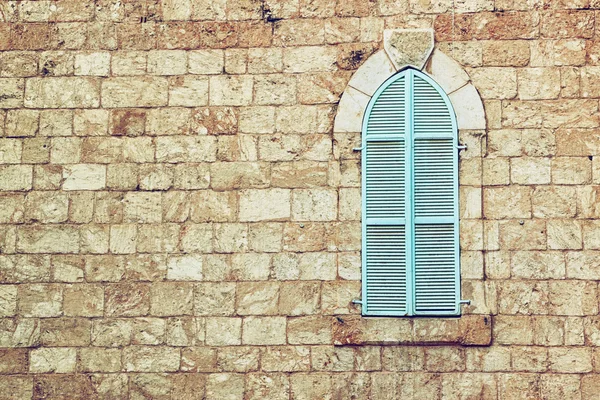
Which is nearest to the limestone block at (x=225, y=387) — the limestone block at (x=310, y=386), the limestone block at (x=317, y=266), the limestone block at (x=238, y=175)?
the limestone block at (x=310, y=386)

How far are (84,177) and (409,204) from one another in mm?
2319

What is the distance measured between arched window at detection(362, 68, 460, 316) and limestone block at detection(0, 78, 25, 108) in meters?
2.52

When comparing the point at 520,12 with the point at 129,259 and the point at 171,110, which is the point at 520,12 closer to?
the point at 171,110

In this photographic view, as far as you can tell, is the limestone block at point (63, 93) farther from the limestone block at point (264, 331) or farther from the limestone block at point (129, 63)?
the limestone block at point (264, 331)

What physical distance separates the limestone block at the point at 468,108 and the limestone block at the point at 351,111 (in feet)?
2.07

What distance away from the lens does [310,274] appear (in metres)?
5.86

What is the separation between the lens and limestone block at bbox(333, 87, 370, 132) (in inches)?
235

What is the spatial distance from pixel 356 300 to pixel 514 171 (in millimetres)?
1410

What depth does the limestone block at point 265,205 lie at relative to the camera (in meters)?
5.94

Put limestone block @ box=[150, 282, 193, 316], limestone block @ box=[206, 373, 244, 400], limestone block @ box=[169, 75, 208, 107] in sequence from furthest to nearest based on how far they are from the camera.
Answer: limestone block @ box=[169, 75, 208, 107]
limestone block @ box=[150, 282, 193, 316]
limestone block @ box=[206, 373, 244, 400]

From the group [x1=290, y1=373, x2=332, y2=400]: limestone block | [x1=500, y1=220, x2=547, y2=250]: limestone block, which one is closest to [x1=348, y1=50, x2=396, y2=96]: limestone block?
[x1=500, y1=220, x2=547, y2=250]: limestone block

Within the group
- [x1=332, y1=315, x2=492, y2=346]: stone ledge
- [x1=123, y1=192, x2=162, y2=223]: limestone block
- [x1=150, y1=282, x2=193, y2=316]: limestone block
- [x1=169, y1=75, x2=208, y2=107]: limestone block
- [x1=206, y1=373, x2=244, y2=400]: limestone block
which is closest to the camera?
[x1=332, y1=315, x2=492, y2=346]: stone ledge

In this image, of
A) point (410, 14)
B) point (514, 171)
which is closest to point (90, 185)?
point (410, 14)

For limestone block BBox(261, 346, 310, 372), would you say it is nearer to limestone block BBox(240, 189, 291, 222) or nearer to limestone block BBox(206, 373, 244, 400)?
limestone block BBox(206, 373, 244, 400)
